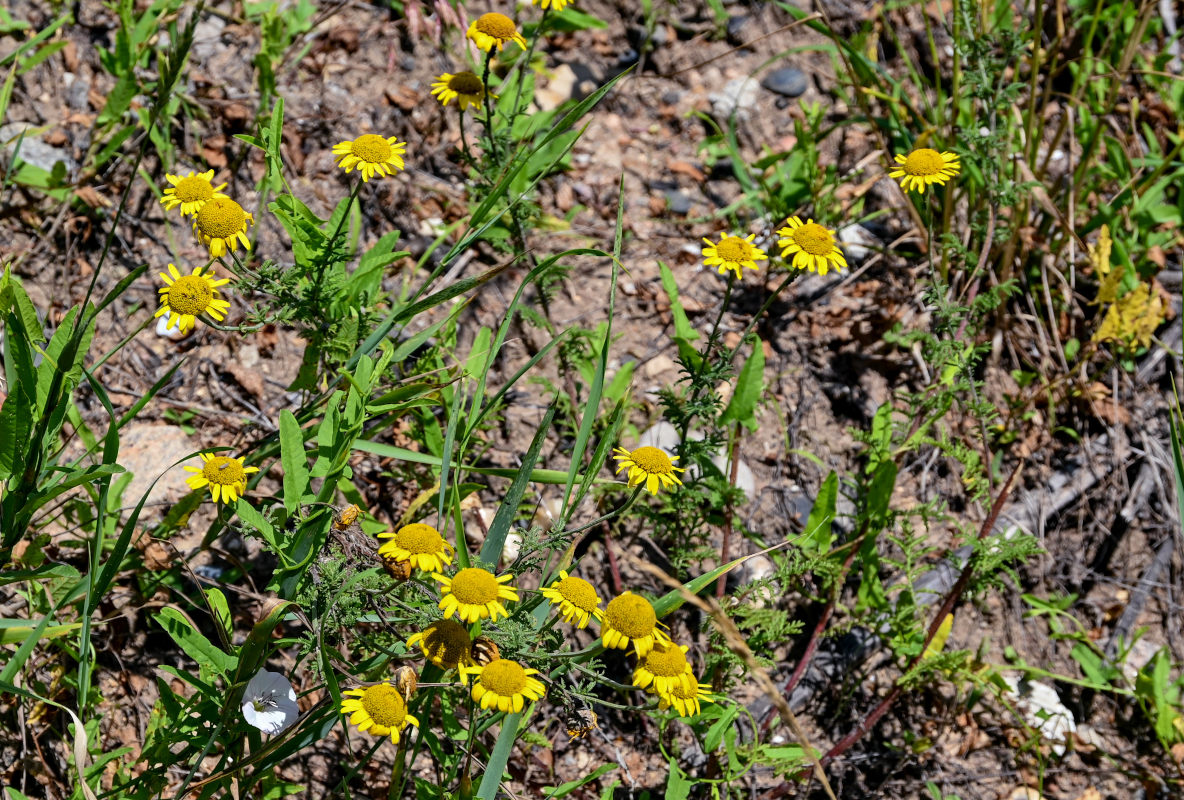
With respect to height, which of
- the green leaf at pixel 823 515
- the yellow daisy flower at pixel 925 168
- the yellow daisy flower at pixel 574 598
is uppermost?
the yellow daisy flower at pixel 925 168

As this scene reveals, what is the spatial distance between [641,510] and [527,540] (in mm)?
787

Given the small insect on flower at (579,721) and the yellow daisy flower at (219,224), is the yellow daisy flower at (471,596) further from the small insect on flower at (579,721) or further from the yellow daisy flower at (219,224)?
the yellow daisy flower at (219,224)

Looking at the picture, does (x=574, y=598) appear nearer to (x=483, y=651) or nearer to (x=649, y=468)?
(x=483, y=651)

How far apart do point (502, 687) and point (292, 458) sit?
73 centimetres

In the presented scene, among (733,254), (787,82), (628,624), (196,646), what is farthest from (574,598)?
(787,82)

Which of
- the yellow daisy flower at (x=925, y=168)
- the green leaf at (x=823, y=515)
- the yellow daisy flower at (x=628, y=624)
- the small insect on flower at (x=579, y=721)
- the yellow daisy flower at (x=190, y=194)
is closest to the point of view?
the yellow daisy flower at (x=628, y=624)

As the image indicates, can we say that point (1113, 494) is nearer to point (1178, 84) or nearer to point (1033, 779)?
point (1033, 779)

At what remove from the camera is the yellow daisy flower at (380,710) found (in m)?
1.77

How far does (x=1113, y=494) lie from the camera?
10.9ft

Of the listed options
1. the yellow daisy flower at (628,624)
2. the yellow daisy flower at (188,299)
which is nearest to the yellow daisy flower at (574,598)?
the yellow daisy flower at (628,624)

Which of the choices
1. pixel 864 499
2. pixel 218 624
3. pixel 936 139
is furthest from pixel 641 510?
pixel 936 139

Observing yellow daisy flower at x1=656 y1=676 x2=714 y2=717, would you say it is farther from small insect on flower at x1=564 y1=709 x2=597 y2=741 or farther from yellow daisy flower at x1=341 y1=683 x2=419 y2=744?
yellow daisy flower at x1=341 y1=683 x2=419 y2=744

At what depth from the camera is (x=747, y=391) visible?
112 inches

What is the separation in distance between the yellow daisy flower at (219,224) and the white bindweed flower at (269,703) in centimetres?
98
